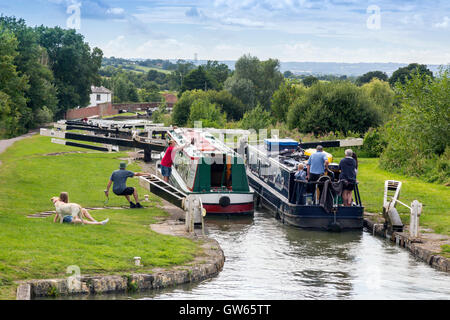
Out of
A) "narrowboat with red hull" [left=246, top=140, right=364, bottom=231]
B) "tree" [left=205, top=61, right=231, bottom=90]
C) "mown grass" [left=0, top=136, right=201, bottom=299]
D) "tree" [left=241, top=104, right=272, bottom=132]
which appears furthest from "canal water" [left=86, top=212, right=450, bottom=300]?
"tree" [left=205, top=61, right=231, bottom=90]

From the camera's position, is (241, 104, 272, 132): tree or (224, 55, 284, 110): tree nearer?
(241, 104, 272, 132): tree

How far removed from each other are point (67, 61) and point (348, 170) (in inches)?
2692

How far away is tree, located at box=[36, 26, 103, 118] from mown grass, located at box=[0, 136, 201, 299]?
5926cm

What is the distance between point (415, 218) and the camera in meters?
16.2

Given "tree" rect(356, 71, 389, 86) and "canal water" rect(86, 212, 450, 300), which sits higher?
"tree" rect(356, 71, 389, 86)

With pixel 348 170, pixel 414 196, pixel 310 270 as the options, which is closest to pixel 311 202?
pixel 348 170

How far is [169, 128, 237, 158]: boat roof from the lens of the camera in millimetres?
21616

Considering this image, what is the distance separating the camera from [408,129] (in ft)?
95.9

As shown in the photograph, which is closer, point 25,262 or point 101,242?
point 25,262

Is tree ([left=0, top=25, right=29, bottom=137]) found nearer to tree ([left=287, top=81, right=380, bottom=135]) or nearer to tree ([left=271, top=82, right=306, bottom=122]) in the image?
tree ([left=287, top=81, right=380, bottom=135])

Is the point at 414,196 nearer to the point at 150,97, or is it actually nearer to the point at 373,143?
the point at 373,143
